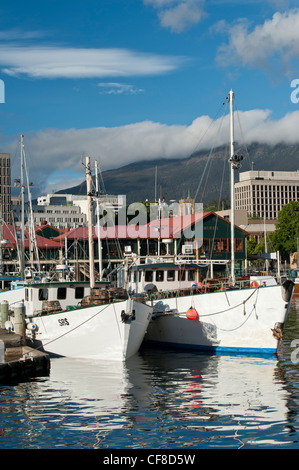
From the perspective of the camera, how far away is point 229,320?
33750 millimetres

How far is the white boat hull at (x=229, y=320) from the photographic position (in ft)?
107

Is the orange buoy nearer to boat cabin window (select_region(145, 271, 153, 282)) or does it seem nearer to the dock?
boat cabin window (select_region(145, 271, 153, 282))

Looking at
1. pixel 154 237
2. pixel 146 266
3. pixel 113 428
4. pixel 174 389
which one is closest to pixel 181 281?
pixel 146 266

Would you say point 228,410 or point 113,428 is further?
point 228,410

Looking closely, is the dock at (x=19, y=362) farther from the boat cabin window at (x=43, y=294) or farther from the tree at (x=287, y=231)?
the tree at (x=287, y=231)

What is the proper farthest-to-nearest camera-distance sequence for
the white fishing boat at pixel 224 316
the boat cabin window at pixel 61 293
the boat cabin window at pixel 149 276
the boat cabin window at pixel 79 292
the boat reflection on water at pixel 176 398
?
the boat cabin window at pixel 149 276 < the boat cabin window at pixel 79 292 < the boat cabin window at pixel 61 293 < the white fishing boat at pixel 224 316 < the boat reflection on water at pixel 176 398

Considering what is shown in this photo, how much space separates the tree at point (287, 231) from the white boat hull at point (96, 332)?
250 ft

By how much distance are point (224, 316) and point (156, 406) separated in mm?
12783

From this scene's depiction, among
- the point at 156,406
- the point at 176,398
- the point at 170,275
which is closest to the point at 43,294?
the point at 170,275

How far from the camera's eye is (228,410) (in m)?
20.9

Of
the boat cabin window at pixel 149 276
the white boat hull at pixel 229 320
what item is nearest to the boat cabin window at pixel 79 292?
the white boat hull at pixel 229 320
